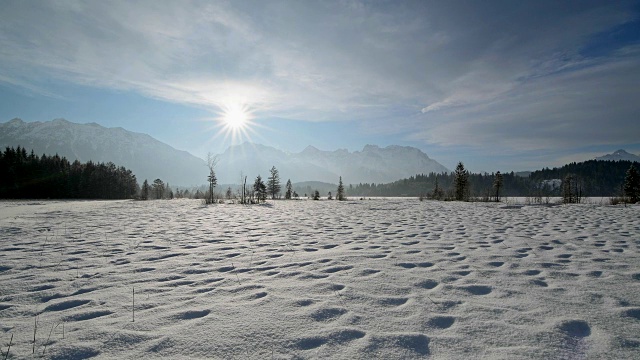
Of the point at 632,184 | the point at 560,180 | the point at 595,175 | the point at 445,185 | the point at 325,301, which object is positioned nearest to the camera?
the point at 325,301

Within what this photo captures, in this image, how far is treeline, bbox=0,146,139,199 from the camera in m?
53.7

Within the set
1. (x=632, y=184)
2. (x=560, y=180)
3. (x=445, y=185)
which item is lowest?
(x=632, y=184)

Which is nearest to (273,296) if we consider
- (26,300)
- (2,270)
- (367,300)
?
(367,300)

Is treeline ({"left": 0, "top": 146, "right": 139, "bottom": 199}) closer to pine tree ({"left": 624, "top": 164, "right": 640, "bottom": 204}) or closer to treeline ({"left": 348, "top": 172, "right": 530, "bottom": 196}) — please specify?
pine tree ({"left": 624, "top": 164, "right": 640, "bottom": 204})

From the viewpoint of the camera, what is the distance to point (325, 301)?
325 cm

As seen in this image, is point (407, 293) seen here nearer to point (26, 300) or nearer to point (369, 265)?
point (369, 265)

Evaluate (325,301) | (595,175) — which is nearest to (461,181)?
(325,301)

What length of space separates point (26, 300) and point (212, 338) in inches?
112

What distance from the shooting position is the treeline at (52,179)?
53656 mm

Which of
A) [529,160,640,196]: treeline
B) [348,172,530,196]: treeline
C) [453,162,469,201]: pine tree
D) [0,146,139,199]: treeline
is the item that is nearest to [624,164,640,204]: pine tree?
[453,162,469,201]: pine tree

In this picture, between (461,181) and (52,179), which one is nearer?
(461,181)

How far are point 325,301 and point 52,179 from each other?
3129 inches

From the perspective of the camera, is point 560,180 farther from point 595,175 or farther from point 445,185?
point 445,185

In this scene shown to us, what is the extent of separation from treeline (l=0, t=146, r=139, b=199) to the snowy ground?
70757mm
